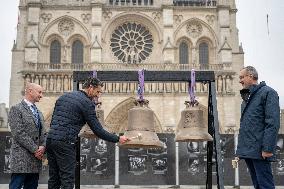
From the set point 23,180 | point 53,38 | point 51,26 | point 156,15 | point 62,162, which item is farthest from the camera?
point 156,15

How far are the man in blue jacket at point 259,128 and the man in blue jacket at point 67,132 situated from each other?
1496 millimetres

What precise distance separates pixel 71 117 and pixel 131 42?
22.0 meters

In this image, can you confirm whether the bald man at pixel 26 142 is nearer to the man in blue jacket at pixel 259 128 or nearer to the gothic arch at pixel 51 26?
the man in blue jacket at pixel 259 128

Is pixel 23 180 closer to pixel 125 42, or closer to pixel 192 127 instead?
pixel 192 127

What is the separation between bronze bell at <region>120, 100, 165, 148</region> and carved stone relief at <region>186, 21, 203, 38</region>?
830 inches

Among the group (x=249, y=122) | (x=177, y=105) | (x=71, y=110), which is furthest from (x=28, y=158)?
(x=177, y=105)

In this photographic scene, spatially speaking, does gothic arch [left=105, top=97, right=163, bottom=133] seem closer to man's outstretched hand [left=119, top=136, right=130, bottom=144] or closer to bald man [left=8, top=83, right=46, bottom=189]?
bald man [left=8, top=83, right=46, bottom=189]

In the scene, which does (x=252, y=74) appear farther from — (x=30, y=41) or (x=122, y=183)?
(x=30, y=41)

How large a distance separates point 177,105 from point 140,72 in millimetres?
18060

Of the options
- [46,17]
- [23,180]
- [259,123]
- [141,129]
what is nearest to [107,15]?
[46,17]

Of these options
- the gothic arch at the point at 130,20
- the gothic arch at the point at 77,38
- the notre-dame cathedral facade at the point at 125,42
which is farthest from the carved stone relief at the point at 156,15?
the gothic arch at the point at 77,38

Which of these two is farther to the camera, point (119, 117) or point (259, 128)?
point (119, 117)

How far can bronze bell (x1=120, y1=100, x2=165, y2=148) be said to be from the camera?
5.62 metres

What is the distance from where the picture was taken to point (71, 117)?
4.99 metres
